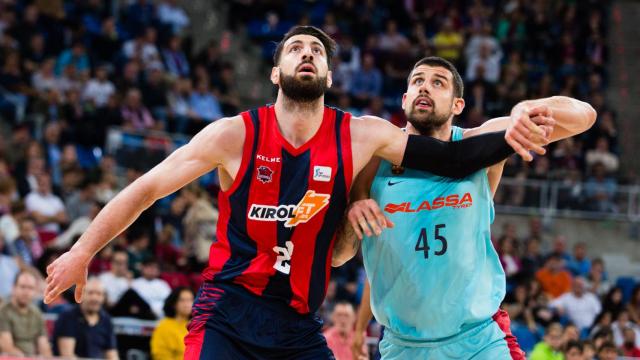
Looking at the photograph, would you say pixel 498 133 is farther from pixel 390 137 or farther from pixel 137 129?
pixel 137 129

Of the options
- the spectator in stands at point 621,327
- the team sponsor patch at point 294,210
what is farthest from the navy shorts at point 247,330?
the spectator in stands at point 621,327

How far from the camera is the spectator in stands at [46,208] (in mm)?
12802

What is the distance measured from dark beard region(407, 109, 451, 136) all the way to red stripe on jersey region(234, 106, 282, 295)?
897 millimetres

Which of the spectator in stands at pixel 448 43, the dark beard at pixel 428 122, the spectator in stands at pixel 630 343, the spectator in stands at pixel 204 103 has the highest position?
the spectator in stands at pixel 448 43

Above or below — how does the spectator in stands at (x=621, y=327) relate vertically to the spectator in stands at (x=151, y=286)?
below

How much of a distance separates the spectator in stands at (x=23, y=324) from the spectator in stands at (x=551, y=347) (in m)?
5.07

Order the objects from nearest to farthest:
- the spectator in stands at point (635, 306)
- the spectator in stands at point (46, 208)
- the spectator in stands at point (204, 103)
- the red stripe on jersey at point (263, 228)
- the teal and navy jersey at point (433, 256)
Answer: the red stripe on jersey at point (263, 228) < the teal and navy jersey at point (433, 256) < the spectator in stands at point (46, 208) < the spectator in stands at point (635, 306) < the spectator in stands at point (204, 103)

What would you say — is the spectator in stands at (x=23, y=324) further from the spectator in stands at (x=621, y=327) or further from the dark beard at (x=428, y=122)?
the spectator in stands at (x=621, y=327)

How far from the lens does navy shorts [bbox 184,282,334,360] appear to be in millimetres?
5297

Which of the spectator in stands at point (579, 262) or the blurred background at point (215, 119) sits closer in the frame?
the blurred background at point (215, 119)

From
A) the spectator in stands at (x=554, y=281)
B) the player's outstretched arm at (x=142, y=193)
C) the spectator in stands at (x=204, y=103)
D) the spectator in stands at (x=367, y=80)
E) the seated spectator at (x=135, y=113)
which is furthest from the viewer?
the spectator in stands at (x=367, y=80)

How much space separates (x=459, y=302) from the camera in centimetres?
564

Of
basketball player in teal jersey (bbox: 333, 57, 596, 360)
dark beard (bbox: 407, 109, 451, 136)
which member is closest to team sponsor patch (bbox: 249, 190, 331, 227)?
basketball player in teal jersey (bbox: 333, 57, 596, 360)

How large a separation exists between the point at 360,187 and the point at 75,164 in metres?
8.63
